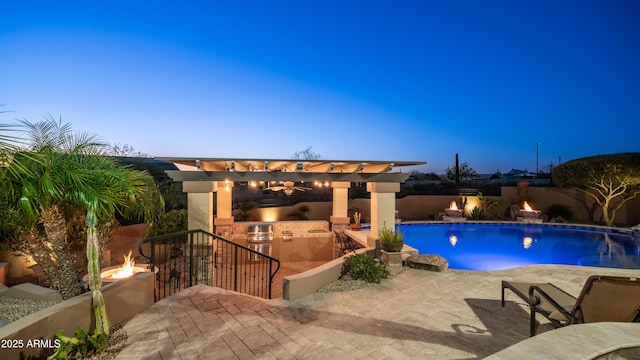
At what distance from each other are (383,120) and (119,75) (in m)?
19.2

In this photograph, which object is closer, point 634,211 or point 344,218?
point 344,218


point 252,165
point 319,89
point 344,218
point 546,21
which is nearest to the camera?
point 252,165

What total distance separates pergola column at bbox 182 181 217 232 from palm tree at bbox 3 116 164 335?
10.1ft

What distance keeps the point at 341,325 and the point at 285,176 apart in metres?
4.87

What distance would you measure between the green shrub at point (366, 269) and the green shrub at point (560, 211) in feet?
60.5

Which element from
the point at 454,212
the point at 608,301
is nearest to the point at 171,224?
the point at 608,301

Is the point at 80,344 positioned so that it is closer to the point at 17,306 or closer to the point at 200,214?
the point at 17,306

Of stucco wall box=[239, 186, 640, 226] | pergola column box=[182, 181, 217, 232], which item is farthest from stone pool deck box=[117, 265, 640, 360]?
stucco wall box=[239, 186, 640, 226]

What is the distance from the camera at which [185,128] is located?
22.6 m

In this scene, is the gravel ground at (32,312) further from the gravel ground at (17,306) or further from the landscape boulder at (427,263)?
the landscape boulder at (427,263)

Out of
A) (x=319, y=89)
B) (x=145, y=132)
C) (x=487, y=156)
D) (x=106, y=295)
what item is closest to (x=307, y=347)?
(x=106, y=295)

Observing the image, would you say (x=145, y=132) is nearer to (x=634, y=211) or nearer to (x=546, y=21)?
(x=546, y=21)

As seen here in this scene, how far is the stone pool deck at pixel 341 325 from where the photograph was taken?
357cm

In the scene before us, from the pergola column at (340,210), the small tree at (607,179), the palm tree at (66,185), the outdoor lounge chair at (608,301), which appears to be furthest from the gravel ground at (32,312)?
the small tree at (607,179)
